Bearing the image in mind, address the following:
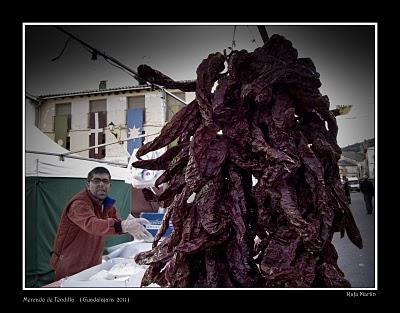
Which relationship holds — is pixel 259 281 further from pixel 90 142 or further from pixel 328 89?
pixel 90 142

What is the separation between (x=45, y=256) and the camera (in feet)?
4.94

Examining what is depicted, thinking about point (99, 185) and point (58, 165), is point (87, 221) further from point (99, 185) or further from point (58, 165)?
point (58, 165)

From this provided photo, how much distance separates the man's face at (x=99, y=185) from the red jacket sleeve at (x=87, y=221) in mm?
83

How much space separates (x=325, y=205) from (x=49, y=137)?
3.62ft

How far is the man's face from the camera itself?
1659mm

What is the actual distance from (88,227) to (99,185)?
0.70 ft

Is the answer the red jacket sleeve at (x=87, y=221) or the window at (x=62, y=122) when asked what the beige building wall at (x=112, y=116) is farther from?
the red jacket sleeve at (x=87, y=221)

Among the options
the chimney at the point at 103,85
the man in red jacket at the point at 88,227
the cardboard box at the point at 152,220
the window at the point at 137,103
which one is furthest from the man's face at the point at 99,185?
the chimney at the point at 103,85

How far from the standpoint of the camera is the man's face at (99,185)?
1.66m

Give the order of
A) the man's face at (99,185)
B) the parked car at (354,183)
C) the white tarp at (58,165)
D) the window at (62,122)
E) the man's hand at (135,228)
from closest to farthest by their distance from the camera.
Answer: the parked car at (354,183), the white tarp at (58,165), the window at (62,122), the man's hand at (135,228), the man's face at (99,185)

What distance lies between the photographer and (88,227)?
5.35ft

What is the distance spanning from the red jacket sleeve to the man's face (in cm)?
8

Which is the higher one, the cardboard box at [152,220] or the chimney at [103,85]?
the chimney at [103,85]

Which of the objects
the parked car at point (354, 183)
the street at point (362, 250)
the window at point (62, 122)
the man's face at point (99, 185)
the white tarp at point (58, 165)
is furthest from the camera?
the man's face at point (99, 185)
